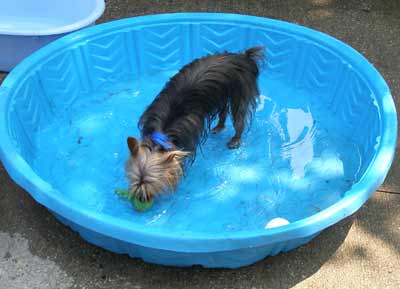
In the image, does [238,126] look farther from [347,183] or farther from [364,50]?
[364,50]

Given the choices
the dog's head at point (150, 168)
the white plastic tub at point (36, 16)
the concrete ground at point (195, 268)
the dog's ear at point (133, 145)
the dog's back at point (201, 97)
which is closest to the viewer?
the dog's ear at point (133, 145)

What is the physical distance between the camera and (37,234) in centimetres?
383

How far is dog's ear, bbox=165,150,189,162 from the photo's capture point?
3.36m

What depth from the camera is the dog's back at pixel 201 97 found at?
367cm

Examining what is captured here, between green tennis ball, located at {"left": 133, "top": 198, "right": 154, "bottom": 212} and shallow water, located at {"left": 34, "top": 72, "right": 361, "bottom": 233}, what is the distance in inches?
4.3

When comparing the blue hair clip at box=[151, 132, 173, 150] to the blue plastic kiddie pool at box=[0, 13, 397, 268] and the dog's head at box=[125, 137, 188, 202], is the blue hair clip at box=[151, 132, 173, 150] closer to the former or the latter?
the dog's head at box=[125, 137, 188, 202]

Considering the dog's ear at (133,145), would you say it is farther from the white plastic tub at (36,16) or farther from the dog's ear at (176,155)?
the white plastic tub at (36,16)

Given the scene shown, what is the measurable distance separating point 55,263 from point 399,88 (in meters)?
4.05

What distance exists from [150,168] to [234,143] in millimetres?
1407

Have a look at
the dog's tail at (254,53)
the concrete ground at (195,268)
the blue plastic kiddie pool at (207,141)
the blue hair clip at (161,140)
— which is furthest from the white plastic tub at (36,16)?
the blue hair clip at (161,140)

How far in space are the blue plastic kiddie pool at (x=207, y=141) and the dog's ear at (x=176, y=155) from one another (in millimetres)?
483

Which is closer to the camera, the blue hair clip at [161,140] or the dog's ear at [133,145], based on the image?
the dog's ear at [133,145]

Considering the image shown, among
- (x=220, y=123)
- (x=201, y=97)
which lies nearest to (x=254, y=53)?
(x=201, y=97)

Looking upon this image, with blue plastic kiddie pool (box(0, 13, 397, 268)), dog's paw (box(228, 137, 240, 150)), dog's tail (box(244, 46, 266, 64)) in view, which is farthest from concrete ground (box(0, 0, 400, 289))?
dog's tail (box(244, 46, 266, 64))
